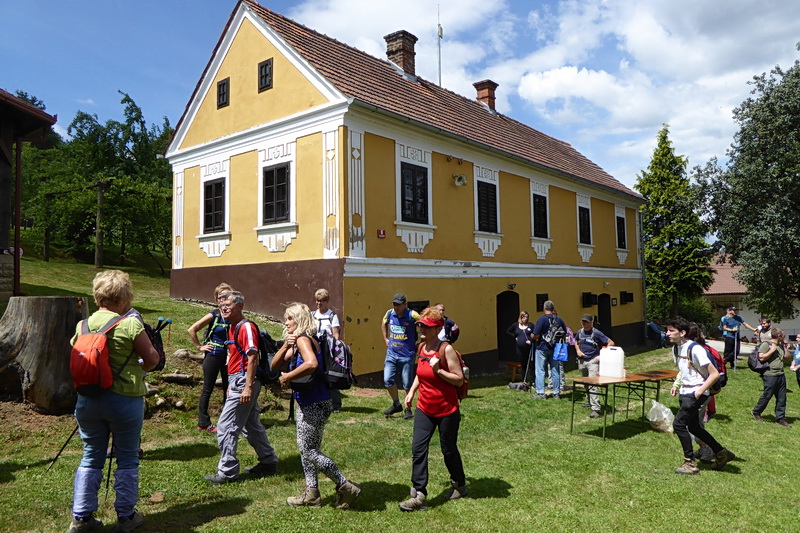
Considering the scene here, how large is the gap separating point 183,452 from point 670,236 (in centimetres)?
2712

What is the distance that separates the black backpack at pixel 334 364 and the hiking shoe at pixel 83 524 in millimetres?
1988

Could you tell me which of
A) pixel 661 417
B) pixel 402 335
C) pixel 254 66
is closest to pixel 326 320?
pixel 402 335

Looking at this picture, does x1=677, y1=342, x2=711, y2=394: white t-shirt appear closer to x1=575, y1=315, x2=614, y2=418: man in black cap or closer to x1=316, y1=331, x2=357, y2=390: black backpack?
x1=575, y1=315, x2=614, y2=418: man in black cap

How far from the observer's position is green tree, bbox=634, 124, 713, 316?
A: 27547mm

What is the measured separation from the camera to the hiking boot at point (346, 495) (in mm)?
4836

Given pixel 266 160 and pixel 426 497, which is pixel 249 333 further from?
pixel 266 160

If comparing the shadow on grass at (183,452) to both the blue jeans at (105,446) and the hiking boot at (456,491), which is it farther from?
the hiking boot at (456,491)

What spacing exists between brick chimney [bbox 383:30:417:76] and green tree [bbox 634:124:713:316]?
49.7 feet

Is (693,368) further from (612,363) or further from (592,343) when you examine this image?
(592,343)

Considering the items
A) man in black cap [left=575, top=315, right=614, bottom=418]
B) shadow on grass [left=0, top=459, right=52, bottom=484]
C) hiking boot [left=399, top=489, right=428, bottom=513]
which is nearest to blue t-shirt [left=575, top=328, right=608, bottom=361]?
man in black cap [left=575, top=315, right=614, bottom=418]

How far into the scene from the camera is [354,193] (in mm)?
12141

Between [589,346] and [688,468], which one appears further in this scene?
[589,346]

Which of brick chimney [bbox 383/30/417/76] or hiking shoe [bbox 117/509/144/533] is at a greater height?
brick chimney [bbox 383/30/417/76]

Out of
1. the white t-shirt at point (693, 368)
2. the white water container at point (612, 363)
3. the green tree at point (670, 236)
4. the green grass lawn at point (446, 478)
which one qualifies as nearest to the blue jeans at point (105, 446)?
the green grass lawn at point (446, 478)
